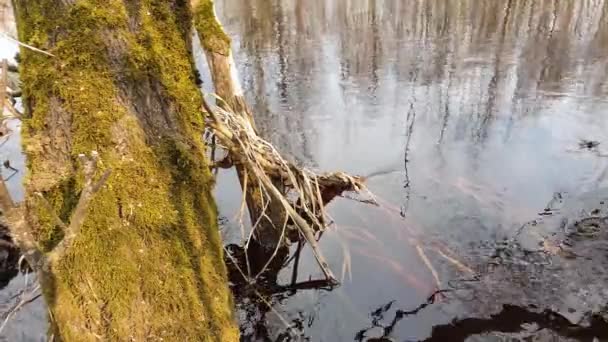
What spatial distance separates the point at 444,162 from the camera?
7.08m

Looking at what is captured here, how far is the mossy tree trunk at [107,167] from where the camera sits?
78.0 inches

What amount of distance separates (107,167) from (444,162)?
576 cm

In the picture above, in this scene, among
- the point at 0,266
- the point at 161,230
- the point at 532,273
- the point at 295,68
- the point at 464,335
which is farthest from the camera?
the point at 295,68

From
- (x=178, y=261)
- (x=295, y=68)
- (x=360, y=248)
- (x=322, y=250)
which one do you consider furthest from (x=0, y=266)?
(x=295, y=68)

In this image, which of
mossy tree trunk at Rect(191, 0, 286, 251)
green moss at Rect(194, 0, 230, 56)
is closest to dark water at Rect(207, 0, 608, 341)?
mossy tree trunk at Rect(191, 0, 286, 251)

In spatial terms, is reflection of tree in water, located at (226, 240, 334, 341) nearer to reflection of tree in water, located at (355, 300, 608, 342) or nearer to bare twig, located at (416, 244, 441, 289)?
reflection of tree in water, located at (355, 300, 608, 342)

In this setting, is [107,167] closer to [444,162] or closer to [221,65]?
[221,65]

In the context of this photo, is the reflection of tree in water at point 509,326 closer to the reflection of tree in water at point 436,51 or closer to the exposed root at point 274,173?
the exposed root at point 274,173

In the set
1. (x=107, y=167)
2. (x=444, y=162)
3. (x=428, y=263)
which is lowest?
(x=428, y=263)

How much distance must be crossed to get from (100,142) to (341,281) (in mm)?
3424

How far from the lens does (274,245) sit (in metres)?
5.48

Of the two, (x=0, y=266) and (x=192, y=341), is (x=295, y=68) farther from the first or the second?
(x=192, y=341)

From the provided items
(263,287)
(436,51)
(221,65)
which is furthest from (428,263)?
(436,51)

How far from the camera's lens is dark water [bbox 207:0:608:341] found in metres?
4.53
